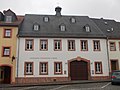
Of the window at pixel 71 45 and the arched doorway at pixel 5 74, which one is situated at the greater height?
the window at pixel 71 45

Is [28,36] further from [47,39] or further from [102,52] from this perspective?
[102,52]

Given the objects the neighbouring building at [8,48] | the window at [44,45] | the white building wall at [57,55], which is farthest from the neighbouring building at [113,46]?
the neighbouring building at [8,48]

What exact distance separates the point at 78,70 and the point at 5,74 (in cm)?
1166

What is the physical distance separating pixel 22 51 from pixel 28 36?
8.28 feet

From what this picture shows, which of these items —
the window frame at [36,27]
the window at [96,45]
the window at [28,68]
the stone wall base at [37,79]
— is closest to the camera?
the stone wall base at [37,79]

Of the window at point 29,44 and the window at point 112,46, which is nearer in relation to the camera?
the window at point 29,44

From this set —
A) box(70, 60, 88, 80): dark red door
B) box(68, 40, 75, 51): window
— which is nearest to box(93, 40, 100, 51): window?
box(70, 60, 88, 80): dark red door

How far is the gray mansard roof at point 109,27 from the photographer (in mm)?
30972

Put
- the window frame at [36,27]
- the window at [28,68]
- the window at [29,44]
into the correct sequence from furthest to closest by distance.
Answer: the window frame at [36,27], the window at [29,44], the window at [28,68]

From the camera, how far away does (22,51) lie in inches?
1054

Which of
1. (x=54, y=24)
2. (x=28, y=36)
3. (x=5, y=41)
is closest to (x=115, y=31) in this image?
(x=54, y=24)

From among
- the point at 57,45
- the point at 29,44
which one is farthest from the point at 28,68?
the point at 57,45

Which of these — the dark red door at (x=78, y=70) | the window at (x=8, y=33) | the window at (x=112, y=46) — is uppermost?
the window at (x=8, y=33)

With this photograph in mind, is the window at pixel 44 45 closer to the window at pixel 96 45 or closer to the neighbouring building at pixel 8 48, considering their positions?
the neighbouring building at pixel 8 48
